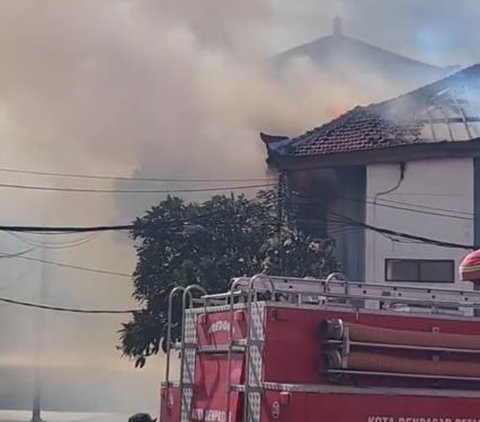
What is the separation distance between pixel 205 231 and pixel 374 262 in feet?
19.7

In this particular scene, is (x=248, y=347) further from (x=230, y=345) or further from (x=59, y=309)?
(x=59, y=309)

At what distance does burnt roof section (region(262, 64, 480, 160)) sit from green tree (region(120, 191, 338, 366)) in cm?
383

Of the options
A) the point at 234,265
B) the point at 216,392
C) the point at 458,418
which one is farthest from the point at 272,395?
the point at 234,265

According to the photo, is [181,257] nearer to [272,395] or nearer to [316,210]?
[316,210]

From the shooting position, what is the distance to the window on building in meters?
27.6

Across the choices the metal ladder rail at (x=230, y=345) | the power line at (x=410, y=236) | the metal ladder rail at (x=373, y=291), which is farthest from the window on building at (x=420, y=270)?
the metal ladder rail at (x=230, y=345)

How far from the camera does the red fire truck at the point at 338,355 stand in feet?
31.3

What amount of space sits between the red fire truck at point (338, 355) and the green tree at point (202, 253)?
13116mm

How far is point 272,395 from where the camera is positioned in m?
9.46

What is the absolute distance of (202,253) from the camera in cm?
2467

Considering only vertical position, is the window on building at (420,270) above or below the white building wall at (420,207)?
below

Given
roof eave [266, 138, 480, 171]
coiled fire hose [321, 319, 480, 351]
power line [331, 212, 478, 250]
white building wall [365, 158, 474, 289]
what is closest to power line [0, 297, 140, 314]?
roof eave [266, 138, 480, 171]

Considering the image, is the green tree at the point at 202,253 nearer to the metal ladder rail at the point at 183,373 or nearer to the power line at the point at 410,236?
the power line at the point at 410,236

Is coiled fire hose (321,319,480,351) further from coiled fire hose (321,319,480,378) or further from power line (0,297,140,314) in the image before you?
power line (0,297,140,314)
